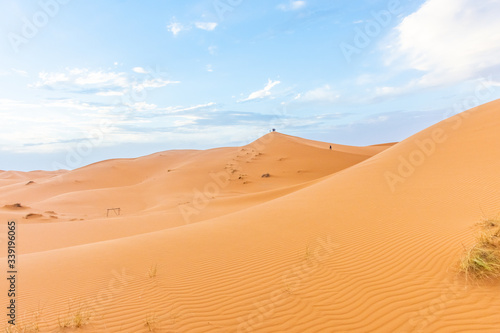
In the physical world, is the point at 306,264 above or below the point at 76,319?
above

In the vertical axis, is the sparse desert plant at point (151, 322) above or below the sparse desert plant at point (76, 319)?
below

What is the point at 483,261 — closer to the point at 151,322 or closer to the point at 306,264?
the point at 306,264

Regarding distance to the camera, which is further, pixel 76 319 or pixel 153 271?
pixel 153 271

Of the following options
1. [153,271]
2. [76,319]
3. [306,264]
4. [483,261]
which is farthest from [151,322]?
[483,261]

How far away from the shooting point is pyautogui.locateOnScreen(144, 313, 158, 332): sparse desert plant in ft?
12.6

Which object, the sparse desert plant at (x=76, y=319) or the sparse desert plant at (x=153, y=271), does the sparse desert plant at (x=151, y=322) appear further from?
the sparse desert plant at (x=153, y=271)

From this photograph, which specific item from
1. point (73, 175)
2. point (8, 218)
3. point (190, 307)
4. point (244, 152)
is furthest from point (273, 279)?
point (73, 175)

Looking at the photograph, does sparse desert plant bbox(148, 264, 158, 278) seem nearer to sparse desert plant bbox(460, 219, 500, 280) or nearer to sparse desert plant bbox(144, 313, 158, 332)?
sparse desert plant bbox(144, 313, 158, 332)

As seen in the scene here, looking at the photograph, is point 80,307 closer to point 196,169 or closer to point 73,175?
point 196,169

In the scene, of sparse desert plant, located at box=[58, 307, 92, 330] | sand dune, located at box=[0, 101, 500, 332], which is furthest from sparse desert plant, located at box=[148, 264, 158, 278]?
sparse desert plant, located at box=[58, 307, 92, 330]

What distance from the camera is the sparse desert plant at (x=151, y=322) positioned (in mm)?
3842

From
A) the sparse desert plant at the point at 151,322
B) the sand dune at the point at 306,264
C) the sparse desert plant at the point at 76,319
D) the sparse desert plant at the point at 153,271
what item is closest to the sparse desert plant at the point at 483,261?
the sand dune at the point at 306,264

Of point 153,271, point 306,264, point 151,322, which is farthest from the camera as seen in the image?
point 153,271

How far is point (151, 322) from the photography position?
3.95 m
